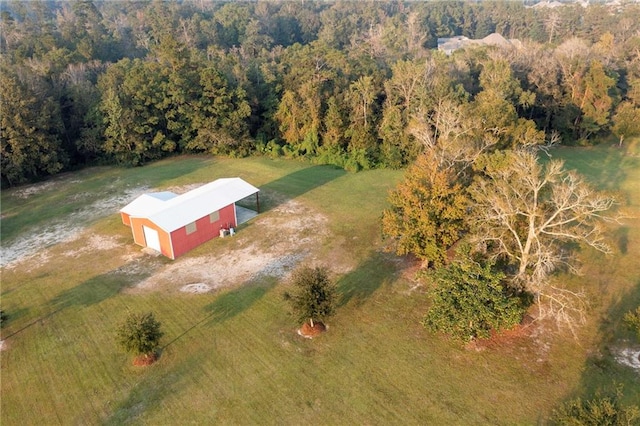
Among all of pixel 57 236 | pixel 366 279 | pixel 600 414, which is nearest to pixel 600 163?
pixel 366 279

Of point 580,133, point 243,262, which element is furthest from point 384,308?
point 580,133

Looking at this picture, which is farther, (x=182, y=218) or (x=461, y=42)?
(x=461, y=42)

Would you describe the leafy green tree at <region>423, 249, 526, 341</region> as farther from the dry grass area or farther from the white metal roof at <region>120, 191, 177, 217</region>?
the white metal roof at <region>120, 191, 177, 217</region>

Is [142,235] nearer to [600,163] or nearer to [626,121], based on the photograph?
[600,163]

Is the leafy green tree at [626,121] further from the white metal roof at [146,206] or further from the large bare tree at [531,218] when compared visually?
the white metal roof at [146,206]

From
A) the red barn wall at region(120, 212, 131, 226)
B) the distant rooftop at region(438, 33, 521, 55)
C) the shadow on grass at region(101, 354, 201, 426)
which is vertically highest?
the distant rooftop at region(438, 33, 521, 55)

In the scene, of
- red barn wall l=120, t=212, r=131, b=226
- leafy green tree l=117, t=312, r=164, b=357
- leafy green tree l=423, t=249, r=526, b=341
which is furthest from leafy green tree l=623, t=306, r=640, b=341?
red barn wall l=120, t=212, r=131, b=226
